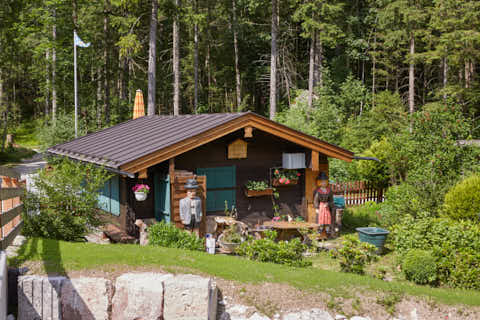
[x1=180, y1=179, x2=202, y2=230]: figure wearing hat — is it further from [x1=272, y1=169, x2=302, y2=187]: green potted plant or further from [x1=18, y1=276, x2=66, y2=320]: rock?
[x1=18, y1=276, x2=66, y2=320]: rock

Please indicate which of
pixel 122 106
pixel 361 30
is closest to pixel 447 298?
pixel 122 106

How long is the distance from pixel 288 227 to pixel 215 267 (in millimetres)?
4531

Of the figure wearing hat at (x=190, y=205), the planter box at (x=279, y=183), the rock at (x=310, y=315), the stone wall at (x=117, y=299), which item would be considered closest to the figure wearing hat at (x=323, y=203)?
the planter box at (x=279, y=183)

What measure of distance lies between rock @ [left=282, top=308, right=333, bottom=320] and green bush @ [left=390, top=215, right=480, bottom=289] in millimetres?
3109

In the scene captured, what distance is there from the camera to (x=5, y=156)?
3325cm

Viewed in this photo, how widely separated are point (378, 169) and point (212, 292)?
1472 centimetres

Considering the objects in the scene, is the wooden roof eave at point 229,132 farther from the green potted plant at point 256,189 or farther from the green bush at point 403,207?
the green bush at point 403,207

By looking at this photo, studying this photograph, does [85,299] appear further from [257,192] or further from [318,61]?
[318,61]

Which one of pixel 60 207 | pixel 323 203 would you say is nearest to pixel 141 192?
pixel 60 207

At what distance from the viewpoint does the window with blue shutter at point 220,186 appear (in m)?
12.6

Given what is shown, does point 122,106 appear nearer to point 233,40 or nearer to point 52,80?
point 52,80

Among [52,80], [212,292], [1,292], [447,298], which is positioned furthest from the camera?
[52,80]

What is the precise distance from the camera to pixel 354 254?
9.37m

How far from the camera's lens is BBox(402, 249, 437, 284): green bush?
29.8 ft
